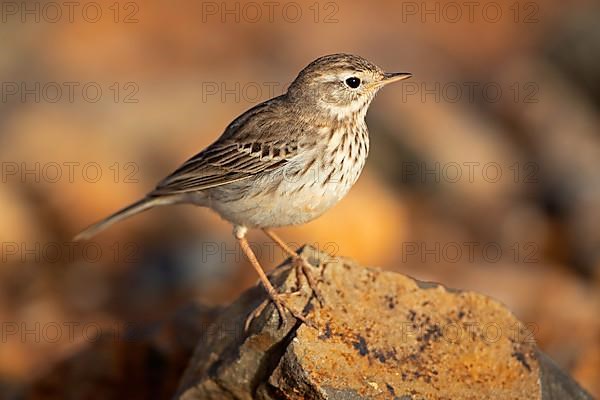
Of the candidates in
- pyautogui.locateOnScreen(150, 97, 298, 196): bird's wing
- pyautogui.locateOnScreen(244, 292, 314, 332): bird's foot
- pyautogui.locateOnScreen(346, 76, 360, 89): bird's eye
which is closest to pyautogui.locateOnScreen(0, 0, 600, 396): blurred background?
pyautogui.locateOnScreen(150, 97, 298, 196): bird's wing

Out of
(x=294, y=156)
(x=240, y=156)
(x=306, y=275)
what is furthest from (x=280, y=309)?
(x=240, y=156)

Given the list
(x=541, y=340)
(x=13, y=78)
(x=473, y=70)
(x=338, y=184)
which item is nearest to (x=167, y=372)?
(x=338, y=184)

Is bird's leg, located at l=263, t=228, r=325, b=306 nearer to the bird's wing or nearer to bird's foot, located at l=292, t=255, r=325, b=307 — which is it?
bird's foot, located at l=292, t=255, r=325, b=307

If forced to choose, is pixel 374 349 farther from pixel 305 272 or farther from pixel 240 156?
pixel 240 156

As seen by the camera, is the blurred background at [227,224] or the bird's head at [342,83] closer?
Result: the bird's head at [342,83]

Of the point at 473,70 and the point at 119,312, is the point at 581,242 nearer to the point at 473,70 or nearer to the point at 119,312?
the point at 119,312

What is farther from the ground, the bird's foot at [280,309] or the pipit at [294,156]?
the pipit at [294,156]

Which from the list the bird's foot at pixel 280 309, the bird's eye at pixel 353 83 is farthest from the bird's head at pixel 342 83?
the bird's foot at pixel 280 309

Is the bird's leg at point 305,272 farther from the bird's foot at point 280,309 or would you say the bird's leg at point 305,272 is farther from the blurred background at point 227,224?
the blurred background at point 227,224
